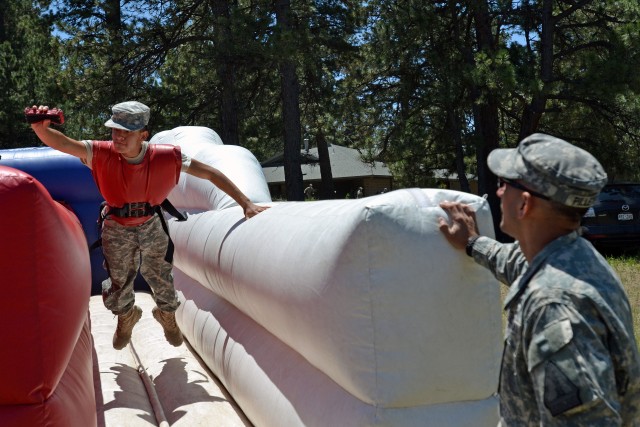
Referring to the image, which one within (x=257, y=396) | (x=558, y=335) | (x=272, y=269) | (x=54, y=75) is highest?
(x=54, y=75)

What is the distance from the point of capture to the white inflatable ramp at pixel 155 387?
3.56 metres

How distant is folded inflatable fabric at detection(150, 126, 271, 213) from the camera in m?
5.17

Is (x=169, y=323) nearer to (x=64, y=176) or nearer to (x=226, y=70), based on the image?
(x=64, y=176)

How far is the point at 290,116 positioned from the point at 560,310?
1439 cm

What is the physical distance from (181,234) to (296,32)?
8.53 metres

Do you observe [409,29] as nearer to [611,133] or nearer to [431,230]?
[611,133]

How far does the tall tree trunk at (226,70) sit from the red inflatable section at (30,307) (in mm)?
12411

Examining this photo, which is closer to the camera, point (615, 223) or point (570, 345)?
point (570, 345)

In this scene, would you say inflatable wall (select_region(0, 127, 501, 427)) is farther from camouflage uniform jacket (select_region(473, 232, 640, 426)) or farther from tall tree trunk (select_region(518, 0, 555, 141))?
tall tree trunk (select_region(518, 0, 555, 141))

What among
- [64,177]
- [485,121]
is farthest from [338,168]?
[64,177]

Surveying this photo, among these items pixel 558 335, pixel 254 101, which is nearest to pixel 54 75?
pixel 254 101

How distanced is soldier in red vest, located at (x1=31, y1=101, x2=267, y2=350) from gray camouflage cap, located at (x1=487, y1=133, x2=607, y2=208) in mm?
2413

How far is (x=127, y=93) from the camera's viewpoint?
629 inches

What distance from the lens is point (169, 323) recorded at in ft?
14.6
